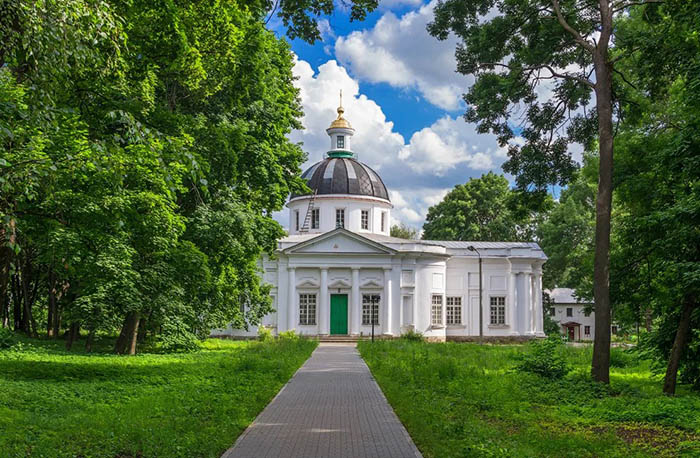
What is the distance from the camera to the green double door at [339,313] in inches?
1715

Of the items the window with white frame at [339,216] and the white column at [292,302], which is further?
the window with white frame at [339,216]

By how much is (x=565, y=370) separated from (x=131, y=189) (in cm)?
1176

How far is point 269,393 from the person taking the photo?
45.7ft

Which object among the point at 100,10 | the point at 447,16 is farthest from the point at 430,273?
the point at 100,10

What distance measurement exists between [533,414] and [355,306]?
31.9 metres

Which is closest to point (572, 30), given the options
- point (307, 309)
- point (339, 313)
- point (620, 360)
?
point (620, 360)

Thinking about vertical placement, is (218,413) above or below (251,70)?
below

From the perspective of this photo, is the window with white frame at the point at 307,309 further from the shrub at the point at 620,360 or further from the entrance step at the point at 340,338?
the shrub at the point at 620,360

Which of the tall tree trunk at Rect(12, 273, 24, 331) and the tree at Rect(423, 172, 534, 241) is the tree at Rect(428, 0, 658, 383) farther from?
the tree at Rect(423, 172, 534, 241)

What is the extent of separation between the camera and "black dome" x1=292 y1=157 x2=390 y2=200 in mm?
49594

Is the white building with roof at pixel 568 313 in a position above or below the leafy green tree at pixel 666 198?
below

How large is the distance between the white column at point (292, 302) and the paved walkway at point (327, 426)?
1038 inches

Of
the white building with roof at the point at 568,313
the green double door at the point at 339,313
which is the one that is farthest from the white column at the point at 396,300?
the white building with roof at the point at 568,313

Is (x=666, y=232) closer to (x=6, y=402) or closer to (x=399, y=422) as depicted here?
(x=399, y=422)
